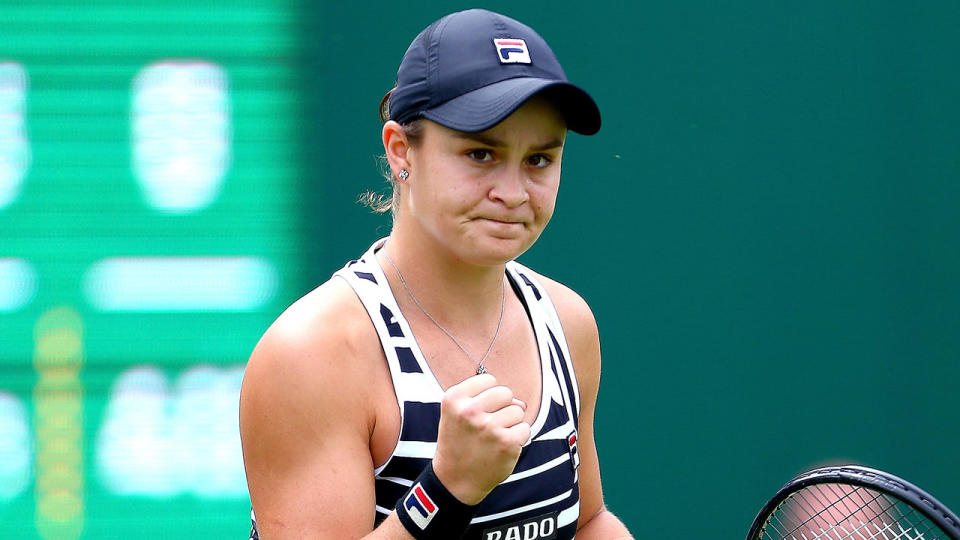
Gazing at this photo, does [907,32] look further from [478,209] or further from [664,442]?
[478,209]

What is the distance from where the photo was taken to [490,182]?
1.57 meters

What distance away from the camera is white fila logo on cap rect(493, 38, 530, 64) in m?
1.60

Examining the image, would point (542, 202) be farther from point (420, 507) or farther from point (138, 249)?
point (138, 249)

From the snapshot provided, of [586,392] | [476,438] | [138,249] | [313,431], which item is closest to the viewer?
[476,438]

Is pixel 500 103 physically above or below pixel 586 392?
above

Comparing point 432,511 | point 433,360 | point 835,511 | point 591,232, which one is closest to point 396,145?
point 433,360

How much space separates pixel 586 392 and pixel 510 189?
507mm

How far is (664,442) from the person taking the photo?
319 cm

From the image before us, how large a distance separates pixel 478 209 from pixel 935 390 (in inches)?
83.7

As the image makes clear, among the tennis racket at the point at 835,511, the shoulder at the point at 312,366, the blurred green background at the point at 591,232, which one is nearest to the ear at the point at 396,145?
the shoulder at the point at 312,366

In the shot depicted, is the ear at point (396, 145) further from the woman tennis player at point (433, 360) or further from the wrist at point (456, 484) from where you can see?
the wrist at point (456, 484)

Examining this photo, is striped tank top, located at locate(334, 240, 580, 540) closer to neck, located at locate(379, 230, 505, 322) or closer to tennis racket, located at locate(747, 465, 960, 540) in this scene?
neck, located at locate(379, 230, 505, 322)

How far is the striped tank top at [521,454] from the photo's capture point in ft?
5.21

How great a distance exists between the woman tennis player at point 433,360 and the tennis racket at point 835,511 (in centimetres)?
34
